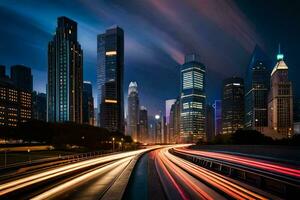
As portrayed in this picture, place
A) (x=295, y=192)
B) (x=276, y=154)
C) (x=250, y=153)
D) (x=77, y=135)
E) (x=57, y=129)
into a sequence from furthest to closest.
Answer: (x=57, y=129) → (x=77, y=135) → (x=250, y=153) → (x=276, y=154) → (x=295, y=192)

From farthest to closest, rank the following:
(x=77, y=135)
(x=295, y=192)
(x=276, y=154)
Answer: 1. (x=77, y=135)
2. (x=276, y=154)
3. (x=295, y=192)

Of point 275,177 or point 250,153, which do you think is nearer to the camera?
point 275,177

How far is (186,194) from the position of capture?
1923 cm

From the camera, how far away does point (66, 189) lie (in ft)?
74.3

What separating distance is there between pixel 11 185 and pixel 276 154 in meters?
21.2

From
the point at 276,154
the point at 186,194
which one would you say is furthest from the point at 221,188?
the point at 276,154

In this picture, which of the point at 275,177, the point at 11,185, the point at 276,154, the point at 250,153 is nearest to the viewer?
the point at 275,177

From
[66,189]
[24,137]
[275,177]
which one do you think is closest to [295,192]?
[275,177]

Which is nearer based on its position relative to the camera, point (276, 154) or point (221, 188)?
point (221, 188)

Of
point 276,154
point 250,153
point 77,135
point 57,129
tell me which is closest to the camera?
point 276,154

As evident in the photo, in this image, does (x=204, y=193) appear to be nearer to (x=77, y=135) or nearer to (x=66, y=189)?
(x=66, y=189)

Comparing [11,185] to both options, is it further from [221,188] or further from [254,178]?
[254,178]

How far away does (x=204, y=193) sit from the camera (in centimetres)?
1905

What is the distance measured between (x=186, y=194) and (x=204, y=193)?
948mm
